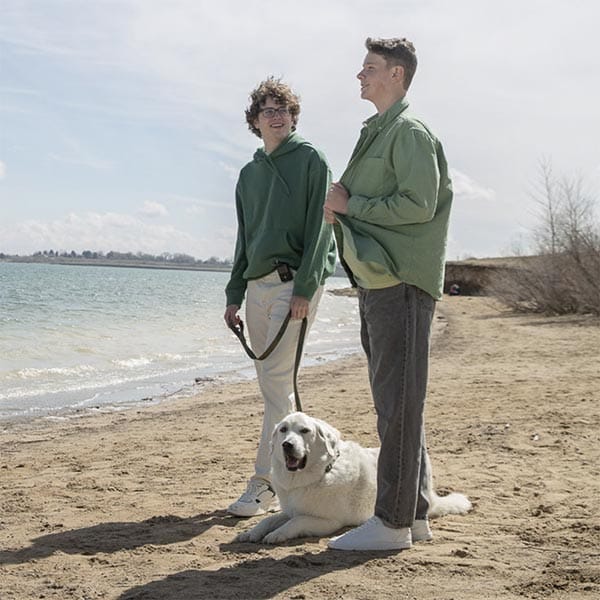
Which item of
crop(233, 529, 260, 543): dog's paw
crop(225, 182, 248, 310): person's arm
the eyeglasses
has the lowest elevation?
crop(233, 529, 260, 543): dog's paw

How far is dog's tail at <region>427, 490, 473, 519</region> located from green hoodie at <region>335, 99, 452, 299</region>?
1.42 m

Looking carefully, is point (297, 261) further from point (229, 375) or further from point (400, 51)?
point (229, 375)

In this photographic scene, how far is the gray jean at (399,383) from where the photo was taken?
4.09 metres

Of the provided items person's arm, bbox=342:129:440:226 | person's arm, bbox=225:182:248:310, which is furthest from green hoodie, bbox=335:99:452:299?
person's arm, bbox=225:182:248:310

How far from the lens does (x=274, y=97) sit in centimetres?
520

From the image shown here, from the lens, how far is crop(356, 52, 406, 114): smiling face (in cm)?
412

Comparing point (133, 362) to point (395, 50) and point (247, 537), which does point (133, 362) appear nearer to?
point (247, 537)

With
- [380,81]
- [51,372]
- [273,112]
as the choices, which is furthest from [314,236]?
[51,372]

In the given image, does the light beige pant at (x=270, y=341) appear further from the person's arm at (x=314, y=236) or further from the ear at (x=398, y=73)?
the ear at (x=398, y=73)

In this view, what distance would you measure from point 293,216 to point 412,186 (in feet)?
4.30

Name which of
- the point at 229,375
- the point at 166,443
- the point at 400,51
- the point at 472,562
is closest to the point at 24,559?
the point at 472,562

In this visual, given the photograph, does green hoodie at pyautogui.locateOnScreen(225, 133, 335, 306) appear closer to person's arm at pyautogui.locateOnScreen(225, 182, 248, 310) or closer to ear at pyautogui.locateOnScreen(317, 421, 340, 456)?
person's arm at pyautogui.locateOnScreen(225, 182, 248, 310)

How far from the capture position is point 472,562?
4.04 m

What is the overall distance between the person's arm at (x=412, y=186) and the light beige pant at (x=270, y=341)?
3.87 feet
